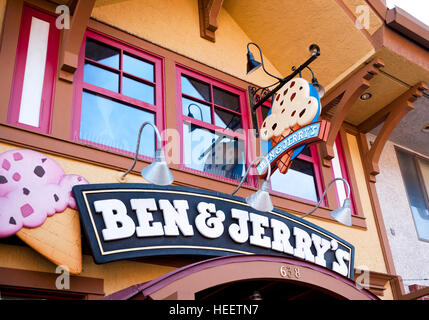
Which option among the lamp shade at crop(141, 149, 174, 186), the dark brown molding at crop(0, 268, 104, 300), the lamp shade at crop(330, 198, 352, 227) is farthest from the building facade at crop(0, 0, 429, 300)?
the lamp shade at crop(141, 149, 174, 186)

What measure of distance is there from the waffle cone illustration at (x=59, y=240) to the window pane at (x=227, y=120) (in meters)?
3.00

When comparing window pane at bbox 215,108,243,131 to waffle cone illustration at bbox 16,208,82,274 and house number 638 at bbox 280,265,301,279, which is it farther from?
waffle cone illustration at bbox 16,208,82,274

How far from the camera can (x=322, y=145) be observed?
8.22m

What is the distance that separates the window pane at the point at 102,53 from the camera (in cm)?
638

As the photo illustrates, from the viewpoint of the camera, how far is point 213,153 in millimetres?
6832

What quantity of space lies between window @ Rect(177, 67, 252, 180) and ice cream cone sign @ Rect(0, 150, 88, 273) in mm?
1901

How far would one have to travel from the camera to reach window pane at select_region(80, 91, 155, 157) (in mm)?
5852

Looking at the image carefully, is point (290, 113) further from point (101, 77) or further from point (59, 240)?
point (59, 240)

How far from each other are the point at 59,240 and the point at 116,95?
224 cm
